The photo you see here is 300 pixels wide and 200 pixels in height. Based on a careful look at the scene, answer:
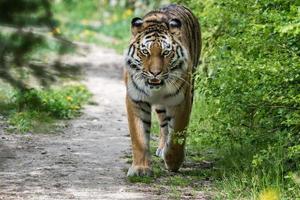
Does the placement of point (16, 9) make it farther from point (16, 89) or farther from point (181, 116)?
point (181, 116)

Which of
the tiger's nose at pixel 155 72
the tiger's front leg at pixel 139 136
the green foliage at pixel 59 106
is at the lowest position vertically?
the green foliage at pixel 59 106

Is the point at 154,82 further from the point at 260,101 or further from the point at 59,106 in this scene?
the point at 59,106

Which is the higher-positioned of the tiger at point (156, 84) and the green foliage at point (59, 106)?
the tiger at point (156, 84)

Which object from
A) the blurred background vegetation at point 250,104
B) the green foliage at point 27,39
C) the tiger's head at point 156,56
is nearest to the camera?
the green foliage at point 27,39

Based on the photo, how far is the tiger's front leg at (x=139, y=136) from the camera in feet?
22.7

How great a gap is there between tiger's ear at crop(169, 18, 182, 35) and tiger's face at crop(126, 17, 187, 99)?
0.04ft

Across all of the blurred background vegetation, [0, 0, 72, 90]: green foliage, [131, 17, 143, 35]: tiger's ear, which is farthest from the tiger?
[0, 0, 72, 90]: green foliage

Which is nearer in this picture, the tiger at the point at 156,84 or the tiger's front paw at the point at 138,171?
the tiger's front paw at the point at 138,171

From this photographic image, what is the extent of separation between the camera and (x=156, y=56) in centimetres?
704

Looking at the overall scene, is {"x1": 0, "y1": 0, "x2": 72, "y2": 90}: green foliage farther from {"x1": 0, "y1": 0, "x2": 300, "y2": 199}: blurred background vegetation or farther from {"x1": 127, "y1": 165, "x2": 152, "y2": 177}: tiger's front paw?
{"x1": 127, "y1": 165, "x2": 152, "y2": 177}: tiger's front paw

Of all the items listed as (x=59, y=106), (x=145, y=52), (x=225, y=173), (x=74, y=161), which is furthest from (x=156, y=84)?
(x=59, y=106)

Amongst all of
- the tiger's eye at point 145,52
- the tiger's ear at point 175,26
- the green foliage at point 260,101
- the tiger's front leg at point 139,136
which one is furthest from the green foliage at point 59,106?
the green foliage at point 260,101

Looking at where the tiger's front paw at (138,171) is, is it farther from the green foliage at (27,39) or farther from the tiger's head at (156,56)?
the green foliage at (27,39)

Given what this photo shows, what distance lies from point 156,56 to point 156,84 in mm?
262
